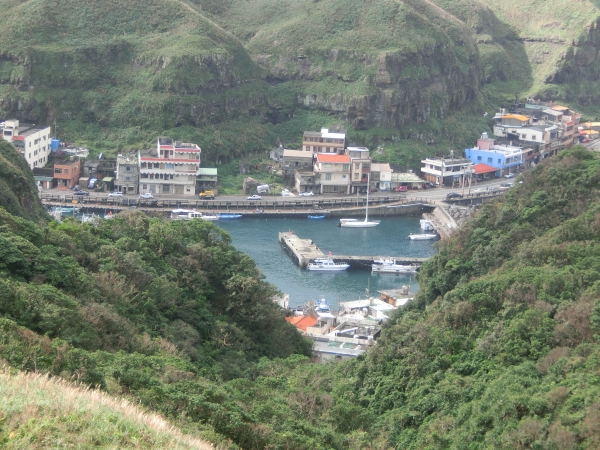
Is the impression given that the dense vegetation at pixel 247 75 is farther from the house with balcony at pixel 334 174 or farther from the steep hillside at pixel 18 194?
the steep hillside at pixel 18 194

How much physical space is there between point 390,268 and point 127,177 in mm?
19825

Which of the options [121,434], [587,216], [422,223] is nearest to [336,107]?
[422,223]

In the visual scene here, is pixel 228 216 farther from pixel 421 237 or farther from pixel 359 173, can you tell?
pixel 421 237

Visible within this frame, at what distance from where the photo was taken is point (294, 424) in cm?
1705

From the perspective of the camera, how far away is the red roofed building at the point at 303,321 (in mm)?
36356

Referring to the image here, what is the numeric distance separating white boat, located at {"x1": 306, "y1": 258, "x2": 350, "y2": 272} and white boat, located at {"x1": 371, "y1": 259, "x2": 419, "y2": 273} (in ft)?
4.58

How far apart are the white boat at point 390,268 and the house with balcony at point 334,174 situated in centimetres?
1549

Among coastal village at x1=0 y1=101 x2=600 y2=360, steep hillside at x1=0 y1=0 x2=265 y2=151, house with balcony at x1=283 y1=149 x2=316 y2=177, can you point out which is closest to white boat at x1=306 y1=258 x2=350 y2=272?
coastal village at x1=0 y1=101 x2=600 y2=360

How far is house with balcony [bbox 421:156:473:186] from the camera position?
221 ft

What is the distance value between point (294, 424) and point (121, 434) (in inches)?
244

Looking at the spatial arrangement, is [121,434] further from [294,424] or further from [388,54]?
[388,54]

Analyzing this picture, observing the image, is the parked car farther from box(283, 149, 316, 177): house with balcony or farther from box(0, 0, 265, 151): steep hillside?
box(0, 0, 265, 151): steep hillside

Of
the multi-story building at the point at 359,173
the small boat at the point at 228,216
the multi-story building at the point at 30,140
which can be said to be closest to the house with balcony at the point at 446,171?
the multi-story building at the point at 359,173

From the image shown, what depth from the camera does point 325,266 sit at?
4825 centimetres
